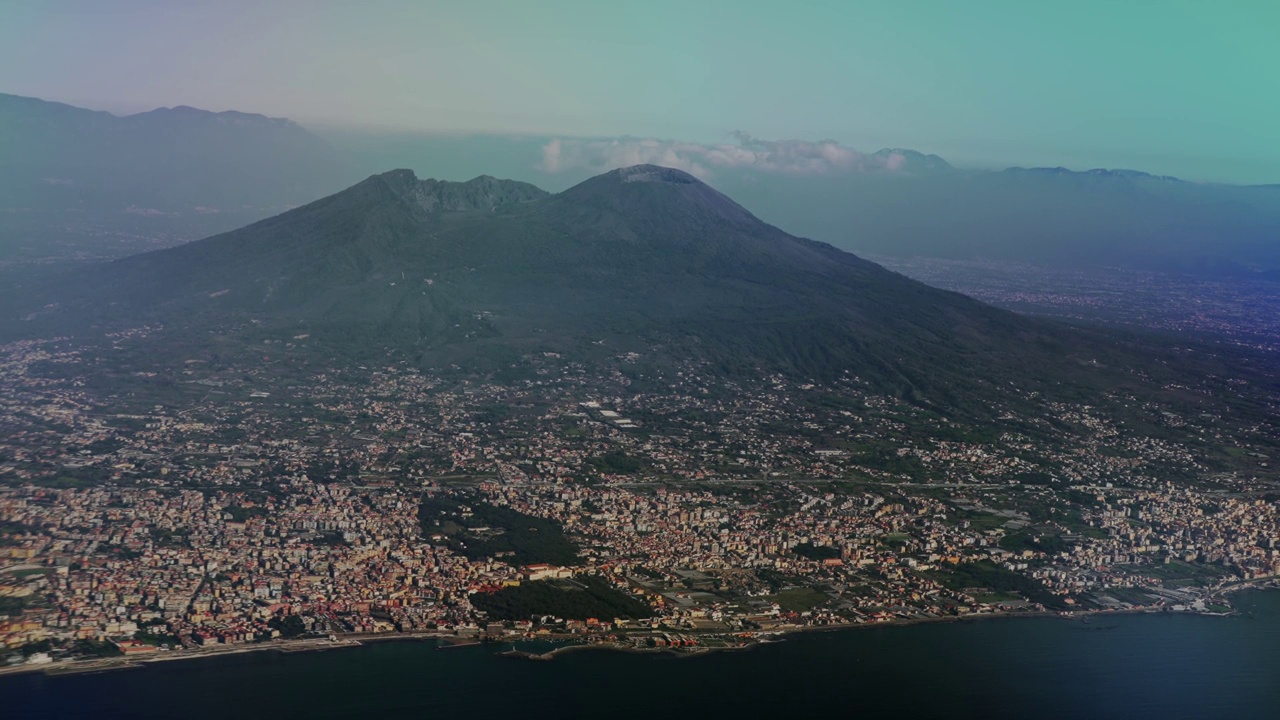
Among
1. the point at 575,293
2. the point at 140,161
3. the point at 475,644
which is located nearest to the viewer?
the point at 475,644

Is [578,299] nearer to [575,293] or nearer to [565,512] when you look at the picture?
[575,293]

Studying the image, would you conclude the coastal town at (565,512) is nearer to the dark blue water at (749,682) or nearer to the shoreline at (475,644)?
the shoreline at (475,644)

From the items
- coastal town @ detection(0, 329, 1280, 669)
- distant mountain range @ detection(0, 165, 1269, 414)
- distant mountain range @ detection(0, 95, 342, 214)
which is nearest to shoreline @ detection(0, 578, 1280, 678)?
coastal town @ detection(0, 329, 1280, 669)

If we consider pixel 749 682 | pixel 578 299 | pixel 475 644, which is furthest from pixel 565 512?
pixel 578 299

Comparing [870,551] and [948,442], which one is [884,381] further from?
[870,551]

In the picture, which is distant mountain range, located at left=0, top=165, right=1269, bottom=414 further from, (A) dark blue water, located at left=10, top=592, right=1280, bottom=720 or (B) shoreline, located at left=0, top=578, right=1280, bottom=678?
(A) dark blue water, located at left=10, top=592, right=1280, bottom=720

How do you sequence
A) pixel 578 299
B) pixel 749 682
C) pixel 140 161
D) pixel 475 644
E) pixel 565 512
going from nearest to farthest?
1. pixel 749 682
2. pixel 475 644
3. pixel 565 512
4. pixel 578 299
5. pixel 140 161

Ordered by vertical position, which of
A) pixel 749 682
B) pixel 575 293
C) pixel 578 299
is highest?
pixel 575 293
